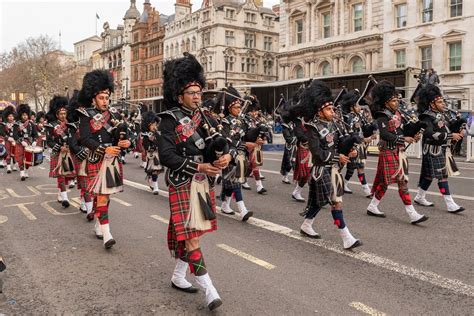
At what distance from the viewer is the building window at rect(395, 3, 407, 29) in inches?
1307

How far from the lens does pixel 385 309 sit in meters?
4.04

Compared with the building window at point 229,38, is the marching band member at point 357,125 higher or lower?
lower

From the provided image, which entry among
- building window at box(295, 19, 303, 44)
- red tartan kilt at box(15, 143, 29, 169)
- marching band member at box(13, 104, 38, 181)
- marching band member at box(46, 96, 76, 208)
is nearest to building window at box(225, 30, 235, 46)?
building window at box(295, 19, 303, 44)

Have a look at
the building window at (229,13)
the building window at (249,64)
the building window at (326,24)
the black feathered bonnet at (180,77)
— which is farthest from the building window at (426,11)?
the black feathered bonnet at (180,77)

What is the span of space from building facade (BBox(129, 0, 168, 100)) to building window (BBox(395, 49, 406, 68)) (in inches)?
1689

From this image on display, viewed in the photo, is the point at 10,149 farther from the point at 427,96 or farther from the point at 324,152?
the point at 427,96

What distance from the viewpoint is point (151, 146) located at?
39.4ft

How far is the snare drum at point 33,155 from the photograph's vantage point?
43.7 ft

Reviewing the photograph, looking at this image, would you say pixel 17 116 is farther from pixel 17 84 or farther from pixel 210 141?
pixel 17 84

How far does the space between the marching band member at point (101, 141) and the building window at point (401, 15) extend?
3133cm

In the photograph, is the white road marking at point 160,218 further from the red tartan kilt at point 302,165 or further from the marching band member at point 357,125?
the marching band member at point 357,125

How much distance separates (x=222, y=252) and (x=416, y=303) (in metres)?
2.46

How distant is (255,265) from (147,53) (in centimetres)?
7318

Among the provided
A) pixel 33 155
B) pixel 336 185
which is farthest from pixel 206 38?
pixel 336 185
